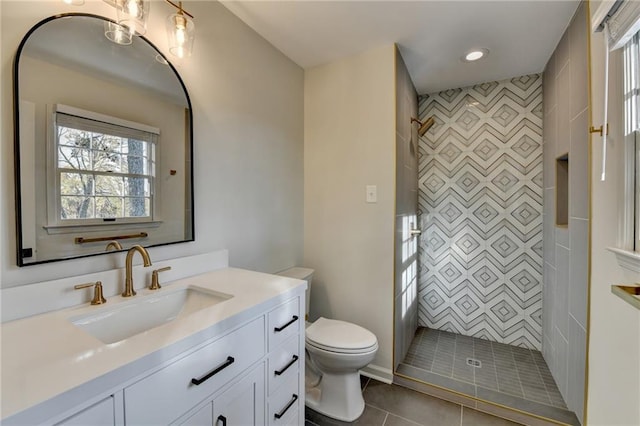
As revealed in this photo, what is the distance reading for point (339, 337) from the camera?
1666 millimetres

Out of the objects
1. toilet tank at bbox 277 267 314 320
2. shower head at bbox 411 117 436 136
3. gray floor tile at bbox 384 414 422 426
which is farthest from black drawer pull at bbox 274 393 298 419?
shower head at bbox 411 117 436 136

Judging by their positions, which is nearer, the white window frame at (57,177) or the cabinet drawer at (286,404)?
the white window frame at (57,177)

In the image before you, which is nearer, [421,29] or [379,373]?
[421,29]

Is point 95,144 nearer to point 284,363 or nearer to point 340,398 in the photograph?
point 284,363

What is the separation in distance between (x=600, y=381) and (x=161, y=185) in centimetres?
219

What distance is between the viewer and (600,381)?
125cm

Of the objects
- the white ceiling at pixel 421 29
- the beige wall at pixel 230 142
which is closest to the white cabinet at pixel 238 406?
the beige wall at pixel 230 142

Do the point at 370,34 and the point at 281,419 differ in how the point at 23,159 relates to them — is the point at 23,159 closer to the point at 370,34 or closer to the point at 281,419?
the point at 281,419

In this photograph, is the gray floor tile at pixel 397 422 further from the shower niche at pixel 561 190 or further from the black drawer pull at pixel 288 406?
A: the shower niche at pixel 561 190

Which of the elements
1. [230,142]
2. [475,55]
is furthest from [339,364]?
[475,55]

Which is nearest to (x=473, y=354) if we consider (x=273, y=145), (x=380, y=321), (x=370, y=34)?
(x=380, y=321)

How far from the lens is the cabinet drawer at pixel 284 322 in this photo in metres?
1.10

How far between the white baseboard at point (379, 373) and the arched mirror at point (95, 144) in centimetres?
156

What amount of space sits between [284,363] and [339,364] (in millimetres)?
539
